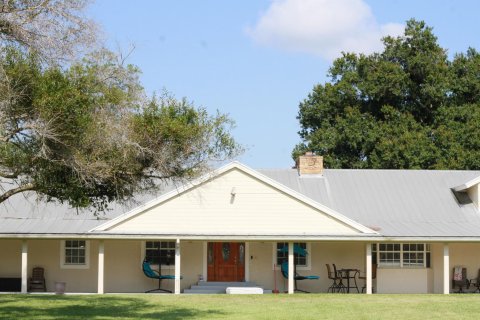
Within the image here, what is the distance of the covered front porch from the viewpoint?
3228 centimetres

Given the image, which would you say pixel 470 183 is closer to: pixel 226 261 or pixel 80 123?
pixel 226 261

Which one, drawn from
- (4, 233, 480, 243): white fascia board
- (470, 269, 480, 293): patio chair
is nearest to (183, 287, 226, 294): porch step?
(4, 233, 480, 243): white fascia board

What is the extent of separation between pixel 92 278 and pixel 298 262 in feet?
24.3

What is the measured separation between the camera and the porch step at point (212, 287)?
31.5 metres

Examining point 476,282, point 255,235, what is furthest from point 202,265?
point 476,282

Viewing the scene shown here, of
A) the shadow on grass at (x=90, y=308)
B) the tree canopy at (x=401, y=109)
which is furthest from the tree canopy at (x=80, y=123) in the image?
the tree canopy at (x=401, y=109)

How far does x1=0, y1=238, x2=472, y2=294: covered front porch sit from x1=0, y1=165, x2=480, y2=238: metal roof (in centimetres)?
90

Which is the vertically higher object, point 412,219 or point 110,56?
point 110,56

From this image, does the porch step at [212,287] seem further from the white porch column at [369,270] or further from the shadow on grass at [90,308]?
the white porch column at [369,270]

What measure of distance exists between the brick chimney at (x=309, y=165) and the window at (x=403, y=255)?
4.48 meters

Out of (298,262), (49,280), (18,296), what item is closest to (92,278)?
(49,280)

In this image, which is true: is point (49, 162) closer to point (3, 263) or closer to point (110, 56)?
point (110, 56)

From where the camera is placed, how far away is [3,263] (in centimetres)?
3238

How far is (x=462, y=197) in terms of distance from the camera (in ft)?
114
